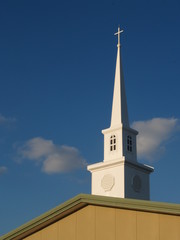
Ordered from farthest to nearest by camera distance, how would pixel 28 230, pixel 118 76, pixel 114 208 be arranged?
pixel 118 76
pixel 28 230
pixel 114 208

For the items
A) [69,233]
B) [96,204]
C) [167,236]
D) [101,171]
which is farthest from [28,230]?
[101,171]

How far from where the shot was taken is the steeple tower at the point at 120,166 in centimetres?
5472

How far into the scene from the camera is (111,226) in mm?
15695

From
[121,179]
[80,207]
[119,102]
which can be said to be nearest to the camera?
[80,207]

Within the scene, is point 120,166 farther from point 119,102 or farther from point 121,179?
point 119,102

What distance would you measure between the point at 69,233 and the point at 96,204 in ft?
4.68

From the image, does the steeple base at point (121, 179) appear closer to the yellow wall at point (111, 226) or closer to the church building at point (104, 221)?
the church building at point (104, 221)

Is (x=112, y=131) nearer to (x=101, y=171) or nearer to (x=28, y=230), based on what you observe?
(x=101, y=171)

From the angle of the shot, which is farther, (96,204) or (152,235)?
(96,204)

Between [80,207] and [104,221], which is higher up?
[80,207]

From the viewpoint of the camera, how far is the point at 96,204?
53.1 ft

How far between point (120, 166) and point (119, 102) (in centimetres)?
806

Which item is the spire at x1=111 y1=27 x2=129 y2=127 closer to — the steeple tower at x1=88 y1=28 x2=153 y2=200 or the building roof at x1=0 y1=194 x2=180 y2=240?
the steeple tower at x1=88 y1=28 x2=153 y2=200

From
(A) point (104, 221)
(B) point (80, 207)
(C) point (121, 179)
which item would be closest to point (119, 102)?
(C) point (121, 179)
